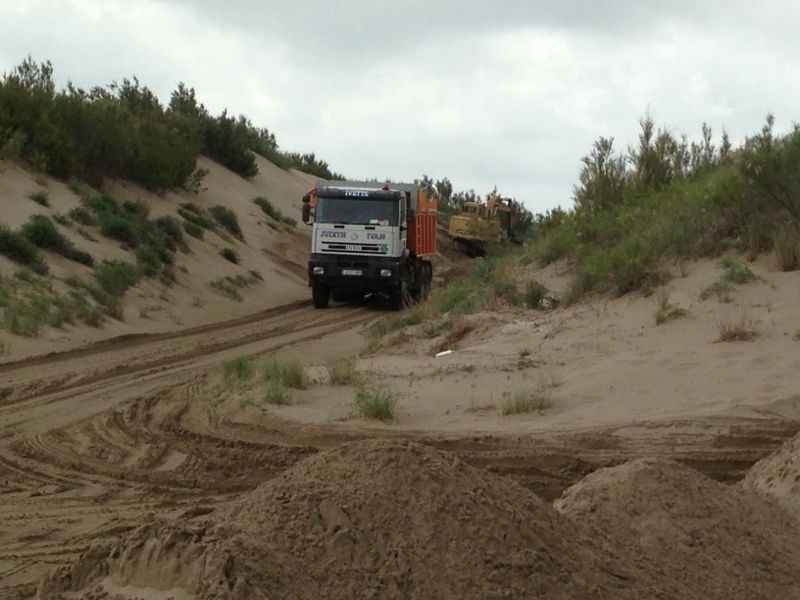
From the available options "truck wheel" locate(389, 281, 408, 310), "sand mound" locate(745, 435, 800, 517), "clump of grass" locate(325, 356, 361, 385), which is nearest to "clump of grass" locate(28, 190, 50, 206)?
"truck wheel" locate(389, 281, 408, 310)

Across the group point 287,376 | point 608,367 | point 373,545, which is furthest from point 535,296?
point 373,545

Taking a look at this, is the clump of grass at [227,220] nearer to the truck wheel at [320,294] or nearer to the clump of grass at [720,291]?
the truck wheel at [320,294]

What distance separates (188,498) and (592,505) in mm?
4157

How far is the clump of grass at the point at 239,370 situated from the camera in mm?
16406

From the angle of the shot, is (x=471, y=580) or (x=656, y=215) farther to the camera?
(x=656, y=215)

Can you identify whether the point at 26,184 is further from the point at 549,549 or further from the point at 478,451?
the point at 549,549

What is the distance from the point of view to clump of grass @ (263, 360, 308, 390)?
Result: 15.3 metres

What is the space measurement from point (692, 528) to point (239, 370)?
9.76m

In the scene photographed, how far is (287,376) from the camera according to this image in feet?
50.5

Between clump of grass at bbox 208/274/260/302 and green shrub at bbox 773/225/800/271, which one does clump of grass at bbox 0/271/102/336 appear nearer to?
clump of grass at bbox 208/274/260/302

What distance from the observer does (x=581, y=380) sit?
14633mm

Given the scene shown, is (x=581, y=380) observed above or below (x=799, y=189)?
below

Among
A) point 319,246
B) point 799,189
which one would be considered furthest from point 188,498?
point 319,246

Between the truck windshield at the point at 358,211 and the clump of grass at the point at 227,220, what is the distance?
12092 mm
